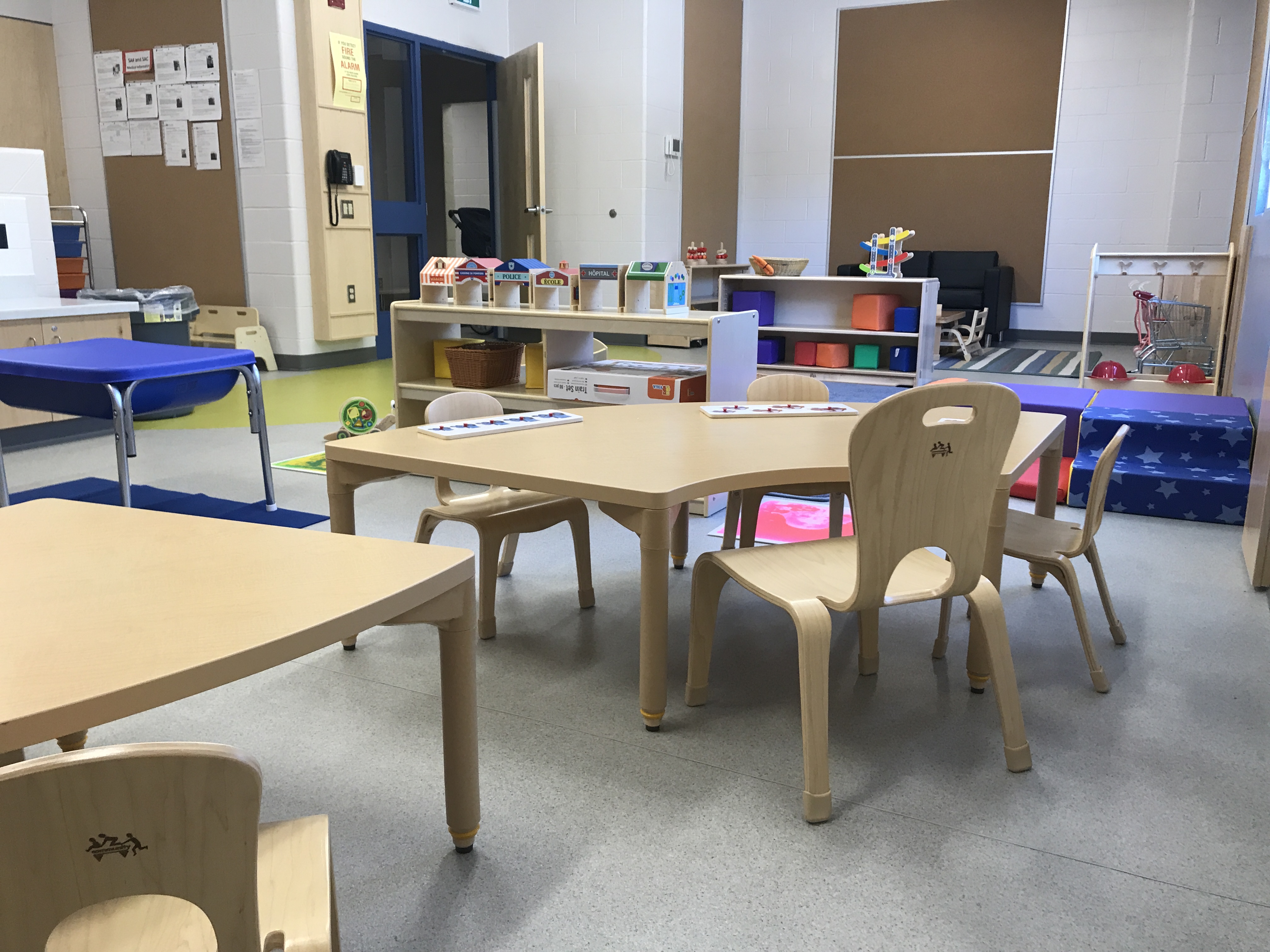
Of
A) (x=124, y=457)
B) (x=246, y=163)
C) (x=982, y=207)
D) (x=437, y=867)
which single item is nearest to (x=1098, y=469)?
(x=437, y=867)

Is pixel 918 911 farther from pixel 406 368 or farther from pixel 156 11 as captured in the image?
pixel 156 11

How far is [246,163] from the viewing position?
7000mm

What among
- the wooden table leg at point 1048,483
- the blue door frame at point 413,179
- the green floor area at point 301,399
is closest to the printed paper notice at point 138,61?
the blue door frame at point 413,179

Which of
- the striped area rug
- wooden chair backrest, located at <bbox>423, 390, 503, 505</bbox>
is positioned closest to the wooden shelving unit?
wooden chair backrest, located at <bbox>423, 390, 503, 505</bbox>

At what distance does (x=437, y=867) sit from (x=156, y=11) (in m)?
7.39

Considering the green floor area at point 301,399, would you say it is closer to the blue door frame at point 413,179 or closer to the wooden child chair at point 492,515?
the blue door frame at point 413,179

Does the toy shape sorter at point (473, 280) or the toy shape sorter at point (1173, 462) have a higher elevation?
the toy shape sorter at point (473, 280)

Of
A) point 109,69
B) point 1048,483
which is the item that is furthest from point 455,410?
point 109,69

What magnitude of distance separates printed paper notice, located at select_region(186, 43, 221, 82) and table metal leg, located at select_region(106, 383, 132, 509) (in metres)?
4.63

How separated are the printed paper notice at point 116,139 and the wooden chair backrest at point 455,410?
6.11 meters

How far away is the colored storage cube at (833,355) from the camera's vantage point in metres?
6.43

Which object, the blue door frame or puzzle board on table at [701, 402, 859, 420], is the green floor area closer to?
the blue door frame

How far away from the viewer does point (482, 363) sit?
4242 mm

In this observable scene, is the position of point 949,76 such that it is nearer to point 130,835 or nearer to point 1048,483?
point 1048,483
